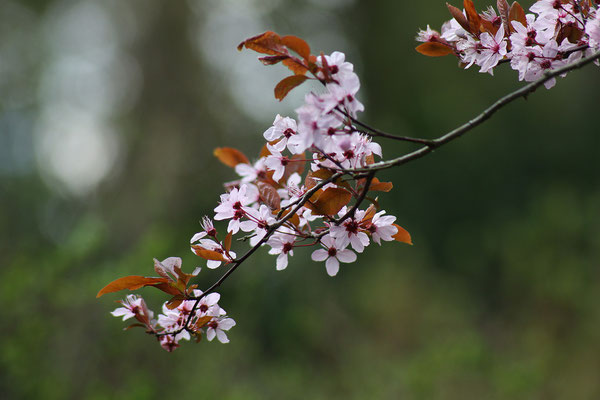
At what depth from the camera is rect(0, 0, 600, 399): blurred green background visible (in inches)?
78.0

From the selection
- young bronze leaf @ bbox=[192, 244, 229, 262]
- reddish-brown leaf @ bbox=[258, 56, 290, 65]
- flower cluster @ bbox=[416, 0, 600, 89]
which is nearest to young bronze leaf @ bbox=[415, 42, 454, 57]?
flower cluster @ bbox=[416, 0, 600, 89]

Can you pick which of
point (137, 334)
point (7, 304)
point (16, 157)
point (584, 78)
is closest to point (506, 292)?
point (584, 78)

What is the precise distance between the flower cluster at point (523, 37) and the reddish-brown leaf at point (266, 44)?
0.26 meters

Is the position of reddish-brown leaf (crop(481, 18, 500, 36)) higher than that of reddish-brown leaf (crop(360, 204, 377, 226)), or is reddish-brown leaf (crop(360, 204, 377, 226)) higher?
reddish-brown leaf (crop(481, 18, 500, 36))

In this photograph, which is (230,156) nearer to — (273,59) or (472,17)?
(273,59)

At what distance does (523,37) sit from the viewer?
0.70 metres

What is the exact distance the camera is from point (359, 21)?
17.5 ft

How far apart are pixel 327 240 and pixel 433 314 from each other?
2.68 meters

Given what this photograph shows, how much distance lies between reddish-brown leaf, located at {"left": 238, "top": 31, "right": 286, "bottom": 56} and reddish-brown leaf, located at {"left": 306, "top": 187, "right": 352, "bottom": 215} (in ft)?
0.61

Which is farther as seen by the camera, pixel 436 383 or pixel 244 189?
pixel 436 383

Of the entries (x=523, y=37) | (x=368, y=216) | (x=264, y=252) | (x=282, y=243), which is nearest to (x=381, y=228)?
(x=368, y=216)

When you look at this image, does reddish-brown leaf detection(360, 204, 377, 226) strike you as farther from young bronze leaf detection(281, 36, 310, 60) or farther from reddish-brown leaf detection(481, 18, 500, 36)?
reddish-brown leaf detection(481, 18, 500, 36)

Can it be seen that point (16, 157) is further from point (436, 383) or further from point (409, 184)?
point (436, 383)

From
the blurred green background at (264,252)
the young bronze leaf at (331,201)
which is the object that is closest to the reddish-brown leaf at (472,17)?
the young bronze leaf at (331,201)
